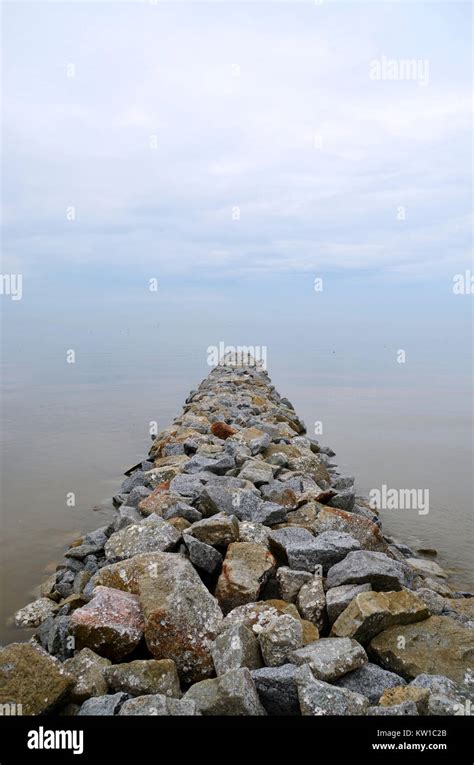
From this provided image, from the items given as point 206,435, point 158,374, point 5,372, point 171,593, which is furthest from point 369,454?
point 5,372

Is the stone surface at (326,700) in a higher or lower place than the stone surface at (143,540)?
lower

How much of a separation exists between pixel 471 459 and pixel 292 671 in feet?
42.4

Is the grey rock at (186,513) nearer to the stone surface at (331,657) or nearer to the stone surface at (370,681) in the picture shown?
the stone surface at (331,657)

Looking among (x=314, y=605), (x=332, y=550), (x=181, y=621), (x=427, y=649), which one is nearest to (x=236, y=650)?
(x=181, y=621)

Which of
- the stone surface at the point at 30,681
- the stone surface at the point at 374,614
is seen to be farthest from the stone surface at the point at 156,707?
the stone surface at the point at 374,614

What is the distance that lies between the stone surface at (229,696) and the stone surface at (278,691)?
0.06m

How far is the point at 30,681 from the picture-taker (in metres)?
3.73

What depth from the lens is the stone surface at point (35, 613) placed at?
6.43m

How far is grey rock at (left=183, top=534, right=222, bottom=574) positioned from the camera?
5.36 metres

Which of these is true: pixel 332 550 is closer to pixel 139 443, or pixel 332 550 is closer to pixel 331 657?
pixel 331 657
